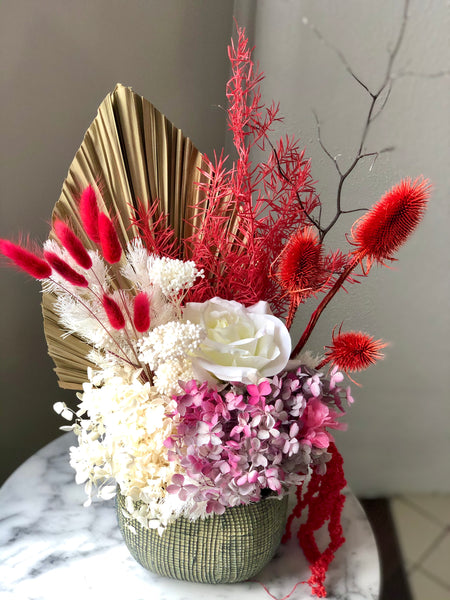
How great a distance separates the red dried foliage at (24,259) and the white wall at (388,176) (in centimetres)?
49

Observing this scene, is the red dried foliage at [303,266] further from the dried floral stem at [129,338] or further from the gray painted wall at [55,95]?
the gray painted wall at [55,95]

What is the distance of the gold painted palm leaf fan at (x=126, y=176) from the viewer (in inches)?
28.2

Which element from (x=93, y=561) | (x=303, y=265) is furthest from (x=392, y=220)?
(x=93, y=561)

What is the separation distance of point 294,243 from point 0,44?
1.87 ft

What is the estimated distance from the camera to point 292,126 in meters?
0.90

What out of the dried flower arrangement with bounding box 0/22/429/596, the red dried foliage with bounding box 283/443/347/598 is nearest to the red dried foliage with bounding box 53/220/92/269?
the dried flower arrangement with bounding box 0/22/429/596

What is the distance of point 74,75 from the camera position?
0.90m

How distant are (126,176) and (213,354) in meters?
0.28

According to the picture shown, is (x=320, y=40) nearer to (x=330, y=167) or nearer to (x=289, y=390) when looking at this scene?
(x=330, y=167)

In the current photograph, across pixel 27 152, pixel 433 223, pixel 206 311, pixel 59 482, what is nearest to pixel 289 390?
pixel 206 311

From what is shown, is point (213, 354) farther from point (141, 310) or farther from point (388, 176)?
point (388, 176)

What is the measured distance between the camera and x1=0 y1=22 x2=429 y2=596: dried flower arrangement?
0.54 m

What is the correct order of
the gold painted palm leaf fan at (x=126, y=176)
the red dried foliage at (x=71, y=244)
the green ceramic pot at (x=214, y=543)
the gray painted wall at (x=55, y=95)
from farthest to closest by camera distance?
1. the gray painted wall at (x=55, y=95)
2. the gold painted palm leaf fan at (x=126, y=176)
3. the green ceramic pot at (x=214, y=543)
4. the red dried foliage at (x=71, y=244)

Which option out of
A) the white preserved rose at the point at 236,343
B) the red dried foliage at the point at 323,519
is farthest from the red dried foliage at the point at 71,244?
the red dried foliage at the point at 323,519
